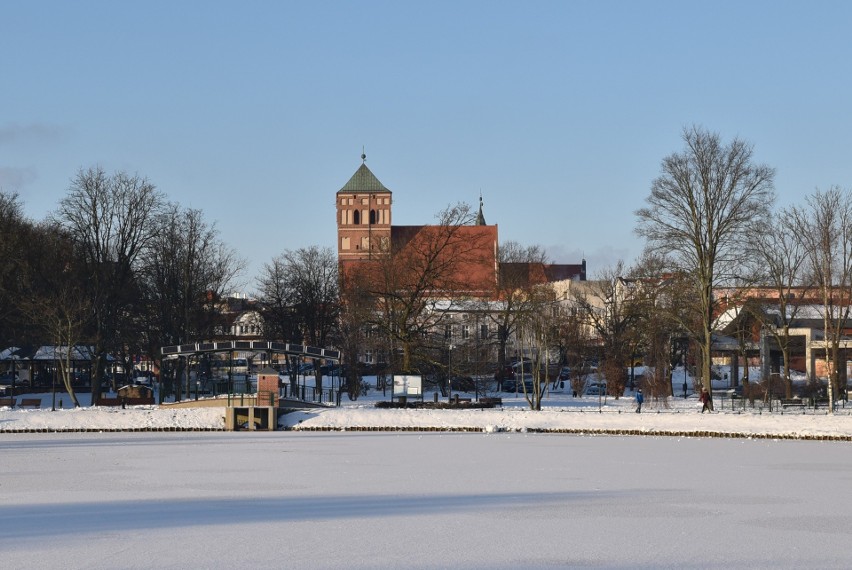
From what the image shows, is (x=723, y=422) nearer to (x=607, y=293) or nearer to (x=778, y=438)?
(x=778, y=438)

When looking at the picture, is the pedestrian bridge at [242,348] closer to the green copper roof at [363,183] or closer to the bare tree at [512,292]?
the bare tree at [512,292]

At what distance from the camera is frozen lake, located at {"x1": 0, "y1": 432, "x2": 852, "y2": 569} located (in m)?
12.5

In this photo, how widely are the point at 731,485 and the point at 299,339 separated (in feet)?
167

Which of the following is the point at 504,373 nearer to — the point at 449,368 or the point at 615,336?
the point at 615,336

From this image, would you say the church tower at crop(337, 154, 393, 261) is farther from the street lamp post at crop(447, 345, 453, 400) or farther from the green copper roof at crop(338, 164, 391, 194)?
the street lamp post at crop(447, 345, 453, 400)

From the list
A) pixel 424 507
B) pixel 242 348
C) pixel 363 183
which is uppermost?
pixel 363 183

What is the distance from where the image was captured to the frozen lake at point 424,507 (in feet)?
41.1

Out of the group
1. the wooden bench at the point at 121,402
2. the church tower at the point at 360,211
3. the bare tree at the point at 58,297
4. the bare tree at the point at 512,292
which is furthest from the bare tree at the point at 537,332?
the church tower at the point at 360,211

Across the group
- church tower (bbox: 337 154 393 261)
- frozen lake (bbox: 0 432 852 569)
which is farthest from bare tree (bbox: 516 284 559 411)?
church tower (bbox: 337 154 393 261)

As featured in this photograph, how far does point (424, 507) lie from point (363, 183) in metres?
135

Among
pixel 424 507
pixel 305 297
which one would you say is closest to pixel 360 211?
pixel 305 297

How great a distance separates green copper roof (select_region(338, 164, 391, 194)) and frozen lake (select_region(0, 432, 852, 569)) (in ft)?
400

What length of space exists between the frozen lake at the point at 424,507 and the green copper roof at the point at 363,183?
400ft

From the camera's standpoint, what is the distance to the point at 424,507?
1656cm
